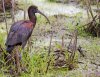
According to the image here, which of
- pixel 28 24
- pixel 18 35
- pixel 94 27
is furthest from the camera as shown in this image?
pixel 94 27

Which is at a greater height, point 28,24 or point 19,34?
point 28,24

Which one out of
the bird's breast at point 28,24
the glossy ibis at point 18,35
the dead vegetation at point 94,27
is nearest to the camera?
the glossy ibis at point 18,35

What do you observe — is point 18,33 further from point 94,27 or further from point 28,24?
point 94,27

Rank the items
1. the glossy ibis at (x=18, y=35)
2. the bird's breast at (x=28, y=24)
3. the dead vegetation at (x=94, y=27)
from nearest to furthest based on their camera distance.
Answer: the glossy ibis at (x=18, y=35) < the bird's breast at (x=28, y=24) < the dead vegetation at (x=94, y=27)

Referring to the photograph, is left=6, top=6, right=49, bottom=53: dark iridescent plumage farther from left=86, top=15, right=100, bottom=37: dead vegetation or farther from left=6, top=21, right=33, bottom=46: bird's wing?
left=86, top=15, right=100, bottom=37: dead vegetation

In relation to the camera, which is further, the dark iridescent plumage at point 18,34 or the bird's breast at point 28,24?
the bird's breast at point 28,24

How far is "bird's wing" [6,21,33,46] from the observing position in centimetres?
643

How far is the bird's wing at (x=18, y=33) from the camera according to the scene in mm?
6430

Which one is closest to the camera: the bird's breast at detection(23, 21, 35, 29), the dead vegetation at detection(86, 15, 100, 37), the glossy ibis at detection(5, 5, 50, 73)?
the glossy ibis at detection(5, 5, 50, 73)

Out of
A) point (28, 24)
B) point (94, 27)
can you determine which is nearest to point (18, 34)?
point (28, 24)

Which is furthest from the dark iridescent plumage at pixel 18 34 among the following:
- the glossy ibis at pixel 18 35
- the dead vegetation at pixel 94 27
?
the dead vegetation at pixel 94 27

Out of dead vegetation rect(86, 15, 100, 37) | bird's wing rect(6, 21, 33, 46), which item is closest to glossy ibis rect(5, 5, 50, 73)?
bird's wing rect(6, 21, 33, 46)

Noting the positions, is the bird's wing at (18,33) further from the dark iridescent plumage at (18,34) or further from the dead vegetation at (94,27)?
the dead vegetation at (94,27)

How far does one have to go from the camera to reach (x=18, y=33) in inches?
259
